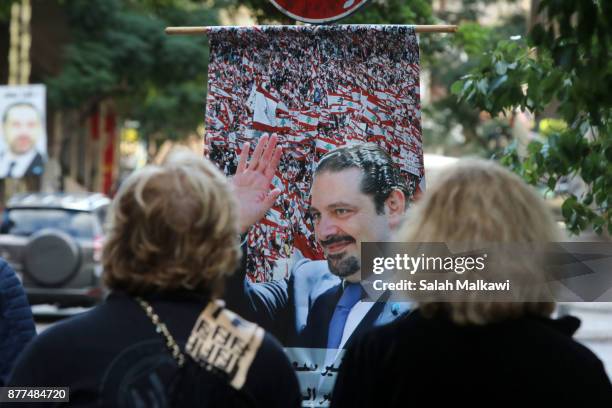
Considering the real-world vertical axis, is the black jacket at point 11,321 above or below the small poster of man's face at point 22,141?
below

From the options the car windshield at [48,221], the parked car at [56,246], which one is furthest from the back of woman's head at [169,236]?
the car windshield at [48,221]

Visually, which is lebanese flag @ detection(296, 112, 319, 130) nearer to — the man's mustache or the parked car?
the man's mustache

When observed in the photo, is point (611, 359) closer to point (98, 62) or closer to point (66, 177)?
point (98, 62)

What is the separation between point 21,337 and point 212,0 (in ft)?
87.0

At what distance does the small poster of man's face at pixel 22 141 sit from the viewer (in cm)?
2181

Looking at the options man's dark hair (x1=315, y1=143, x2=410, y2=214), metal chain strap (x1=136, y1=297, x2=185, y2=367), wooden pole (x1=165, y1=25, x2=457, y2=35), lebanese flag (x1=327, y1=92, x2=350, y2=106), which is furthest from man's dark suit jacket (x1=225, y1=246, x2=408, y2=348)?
metal chain strap (x1=136, y1=297, x2=185, y2=367)

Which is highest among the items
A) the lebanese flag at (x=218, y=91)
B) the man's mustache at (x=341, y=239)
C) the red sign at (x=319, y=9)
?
the red sign at (x=319, y=9)

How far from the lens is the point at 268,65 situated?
4.67 meters

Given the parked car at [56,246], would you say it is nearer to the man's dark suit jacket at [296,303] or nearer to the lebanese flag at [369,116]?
the man's dark suit jacket at [296,303]

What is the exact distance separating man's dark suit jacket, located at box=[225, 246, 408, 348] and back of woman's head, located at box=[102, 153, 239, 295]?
64.6 inches

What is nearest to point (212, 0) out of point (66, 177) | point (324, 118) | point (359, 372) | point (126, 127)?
point (66, 177)

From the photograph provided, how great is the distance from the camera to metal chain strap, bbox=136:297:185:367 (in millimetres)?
2830

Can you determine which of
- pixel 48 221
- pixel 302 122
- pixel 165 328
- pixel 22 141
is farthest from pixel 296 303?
pixel 22 141

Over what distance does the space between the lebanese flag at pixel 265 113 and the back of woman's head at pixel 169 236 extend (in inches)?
66.5
